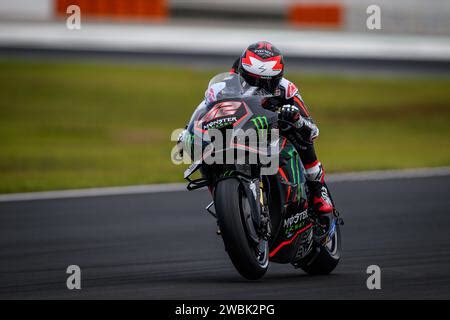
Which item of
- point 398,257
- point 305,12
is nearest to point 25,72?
point 305,12

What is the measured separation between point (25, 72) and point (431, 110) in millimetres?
9866

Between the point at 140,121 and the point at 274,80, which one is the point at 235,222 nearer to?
the point at 274,80

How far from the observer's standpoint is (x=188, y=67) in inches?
1078

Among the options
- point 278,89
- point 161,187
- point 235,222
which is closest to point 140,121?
point 161,187

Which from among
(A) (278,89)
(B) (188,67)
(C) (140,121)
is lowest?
(C) (140,121)

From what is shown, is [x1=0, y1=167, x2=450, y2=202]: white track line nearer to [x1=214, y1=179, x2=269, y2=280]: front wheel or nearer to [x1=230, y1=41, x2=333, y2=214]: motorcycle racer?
[x1=230, y1=41, x2=333, y2=214]: motorcycle racer

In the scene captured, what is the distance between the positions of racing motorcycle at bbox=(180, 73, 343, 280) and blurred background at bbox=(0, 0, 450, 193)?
36.6ft

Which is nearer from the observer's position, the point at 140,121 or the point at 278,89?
the point at 278,89

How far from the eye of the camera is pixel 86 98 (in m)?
24.3

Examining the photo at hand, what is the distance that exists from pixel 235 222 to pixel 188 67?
21.1 metres

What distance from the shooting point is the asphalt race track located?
271 inches

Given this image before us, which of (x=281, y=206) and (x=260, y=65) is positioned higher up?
(x=260, y=65)

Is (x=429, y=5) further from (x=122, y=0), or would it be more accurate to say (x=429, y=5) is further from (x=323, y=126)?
(x=323, y=126)

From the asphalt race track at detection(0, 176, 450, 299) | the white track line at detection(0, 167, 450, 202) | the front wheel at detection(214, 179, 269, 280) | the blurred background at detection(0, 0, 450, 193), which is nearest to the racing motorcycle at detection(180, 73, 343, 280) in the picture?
the front wheel at detection(214, 179, 269, 280)
